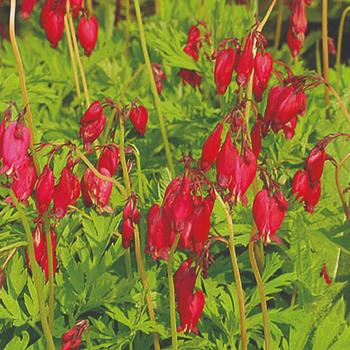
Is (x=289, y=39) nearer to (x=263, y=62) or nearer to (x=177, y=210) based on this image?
(x=263, y=62)

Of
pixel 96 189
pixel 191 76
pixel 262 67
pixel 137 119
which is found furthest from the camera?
pixel 191 76

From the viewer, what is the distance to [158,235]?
176 centimetres

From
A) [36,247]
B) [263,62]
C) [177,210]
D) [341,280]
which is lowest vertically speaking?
[341,280]

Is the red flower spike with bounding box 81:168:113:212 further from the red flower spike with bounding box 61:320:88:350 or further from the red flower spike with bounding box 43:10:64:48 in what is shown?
the red flower spike with bounding box 43:10:64:48

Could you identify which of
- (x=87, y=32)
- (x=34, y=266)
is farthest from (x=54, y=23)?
(x=34, y=266)

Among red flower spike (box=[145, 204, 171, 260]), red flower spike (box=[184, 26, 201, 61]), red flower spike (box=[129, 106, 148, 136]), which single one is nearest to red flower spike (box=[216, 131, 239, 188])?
red flower spike (box=[145, 204, 171, 260])

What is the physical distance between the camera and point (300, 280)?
7.73ft

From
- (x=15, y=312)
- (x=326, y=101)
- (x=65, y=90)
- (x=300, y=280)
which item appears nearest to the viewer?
(x=15, y=312)

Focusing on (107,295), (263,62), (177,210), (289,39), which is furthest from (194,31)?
(177,210)

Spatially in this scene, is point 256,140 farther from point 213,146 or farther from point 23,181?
point 23,181

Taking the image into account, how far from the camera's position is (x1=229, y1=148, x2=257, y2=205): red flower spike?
1.79m

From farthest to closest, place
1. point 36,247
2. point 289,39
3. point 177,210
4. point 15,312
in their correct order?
1. point 289,39
2. point 15,312
3. point 36,247
4. point 177,210

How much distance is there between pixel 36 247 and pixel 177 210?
485 mm

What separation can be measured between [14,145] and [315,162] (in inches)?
28.5
